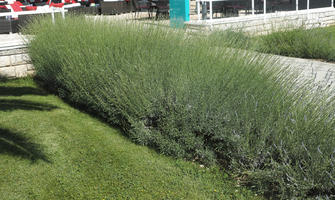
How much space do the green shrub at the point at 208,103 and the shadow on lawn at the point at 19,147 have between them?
3.19ft

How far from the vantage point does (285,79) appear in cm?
397

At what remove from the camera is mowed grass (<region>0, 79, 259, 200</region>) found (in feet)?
11.7

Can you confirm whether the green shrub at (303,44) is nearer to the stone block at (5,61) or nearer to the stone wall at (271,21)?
the stone wall at (271,21)

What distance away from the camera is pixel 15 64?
7.36m

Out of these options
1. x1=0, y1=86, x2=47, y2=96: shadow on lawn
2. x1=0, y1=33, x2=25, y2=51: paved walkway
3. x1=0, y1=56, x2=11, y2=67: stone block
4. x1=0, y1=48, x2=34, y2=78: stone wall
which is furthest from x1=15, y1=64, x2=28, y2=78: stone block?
x1=0, y1=86, x2=47, y2=96: shadow on lawn

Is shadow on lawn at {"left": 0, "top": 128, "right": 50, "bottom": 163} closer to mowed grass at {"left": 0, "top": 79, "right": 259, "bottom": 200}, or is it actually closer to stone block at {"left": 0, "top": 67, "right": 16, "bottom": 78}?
mowed grass at {"left": 0, "top": 79, "right": 259, "bottom": 200}

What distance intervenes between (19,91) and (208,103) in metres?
4.02

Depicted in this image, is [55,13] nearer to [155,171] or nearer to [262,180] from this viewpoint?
[155,171]

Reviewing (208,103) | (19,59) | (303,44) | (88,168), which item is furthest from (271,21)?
(88,168)

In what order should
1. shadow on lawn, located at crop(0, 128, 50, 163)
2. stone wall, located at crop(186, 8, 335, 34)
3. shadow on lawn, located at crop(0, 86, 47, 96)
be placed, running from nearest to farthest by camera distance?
shadow on lawn, located at crop(0, 128, 50, 163)
shadow on lawn, located at crop(0, 86, 47, 96)
stone wall, located at crop(186, 8, 335, 34)

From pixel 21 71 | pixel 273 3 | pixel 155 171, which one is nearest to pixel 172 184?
pixel 155 171

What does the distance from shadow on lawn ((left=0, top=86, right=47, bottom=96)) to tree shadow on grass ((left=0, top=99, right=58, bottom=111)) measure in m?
0.41

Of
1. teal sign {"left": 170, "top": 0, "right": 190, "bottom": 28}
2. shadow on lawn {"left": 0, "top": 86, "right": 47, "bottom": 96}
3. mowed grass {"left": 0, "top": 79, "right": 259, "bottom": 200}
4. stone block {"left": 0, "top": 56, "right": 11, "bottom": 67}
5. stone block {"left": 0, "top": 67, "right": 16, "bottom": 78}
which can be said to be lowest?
mowed grass {"left": 0, "top": 79, "right": 259, "bottom": 200}

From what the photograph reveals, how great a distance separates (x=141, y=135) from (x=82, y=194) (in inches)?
41.8
